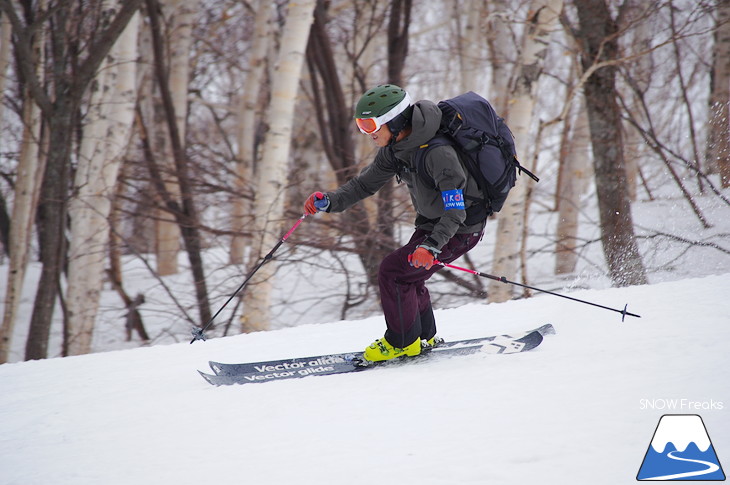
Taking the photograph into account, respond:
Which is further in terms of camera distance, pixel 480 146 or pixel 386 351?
pixel 386 351

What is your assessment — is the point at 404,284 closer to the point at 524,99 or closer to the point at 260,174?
the point at 260,174

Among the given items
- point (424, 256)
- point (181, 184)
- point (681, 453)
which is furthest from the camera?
point (181, 184)

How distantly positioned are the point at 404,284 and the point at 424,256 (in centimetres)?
44

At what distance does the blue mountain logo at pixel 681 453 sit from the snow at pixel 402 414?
39 mm

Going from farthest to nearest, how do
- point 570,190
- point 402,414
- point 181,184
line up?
1. point 570,190
2. point 181,184
3. point 402,414

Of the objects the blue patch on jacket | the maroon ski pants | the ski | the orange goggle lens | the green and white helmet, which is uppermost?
the green and white helmet

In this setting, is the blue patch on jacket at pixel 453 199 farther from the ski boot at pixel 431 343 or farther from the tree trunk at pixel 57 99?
the tree trunk at pixel 57 99

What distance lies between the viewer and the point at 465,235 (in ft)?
11.9

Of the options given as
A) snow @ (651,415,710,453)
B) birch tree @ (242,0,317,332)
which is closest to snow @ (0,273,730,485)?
snow @ (651,415,710,453)

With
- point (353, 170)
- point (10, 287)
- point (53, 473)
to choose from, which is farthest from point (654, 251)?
point (10, 287)

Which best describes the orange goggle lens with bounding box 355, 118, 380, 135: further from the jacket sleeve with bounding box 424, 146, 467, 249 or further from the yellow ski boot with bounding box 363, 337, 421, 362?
the yellow ski boot with bounding box 363, 337, 421, 362

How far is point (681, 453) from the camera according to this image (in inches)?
86.1

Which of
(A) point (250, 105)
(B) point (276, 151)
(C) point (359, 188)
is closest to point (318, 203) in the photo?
(C) point (359, 188)

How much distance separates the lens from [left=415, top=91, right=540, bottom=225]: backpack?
3.36m
